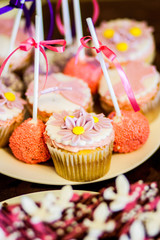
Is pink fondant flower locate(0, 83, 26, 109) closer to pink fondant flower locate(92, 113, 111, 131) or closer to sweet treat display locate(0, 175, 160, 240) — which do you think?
pink fondant flower locate(92, 113, 111, 131)

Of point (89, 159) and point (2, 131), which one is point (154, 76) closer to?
point (89, 159)

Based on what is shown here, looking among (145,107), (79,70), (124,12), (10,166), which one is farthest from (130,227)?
(124,12)

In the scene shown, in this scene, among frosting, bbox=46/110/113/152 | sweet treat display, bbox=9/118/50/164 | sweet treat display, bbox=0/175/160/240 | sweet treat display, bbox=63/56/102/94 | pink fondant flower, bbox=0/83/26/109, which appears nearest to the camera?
sweet treat display, bbox=0/175/160/240

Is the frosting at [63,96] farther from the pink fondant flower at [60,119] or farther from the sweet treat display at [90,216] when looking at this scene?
the sweet treat display at [90,216]

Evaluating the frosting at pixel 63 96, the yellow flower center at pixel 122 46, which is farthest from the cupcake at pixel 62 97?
the yellow flower center at pixel 122 46

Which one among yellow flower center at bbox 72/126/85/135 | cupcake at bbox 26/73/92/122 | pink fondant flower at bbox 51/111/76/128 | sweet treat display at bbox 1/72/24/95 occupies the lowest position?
sweet treat display at bbox 1/72/24/95

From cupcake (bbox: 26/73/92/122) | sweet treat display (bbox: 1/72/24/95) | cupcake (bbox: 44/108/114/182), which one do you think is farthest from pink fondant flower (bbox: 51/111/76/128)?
sweet treat display (bbox: 1/72/24/95)

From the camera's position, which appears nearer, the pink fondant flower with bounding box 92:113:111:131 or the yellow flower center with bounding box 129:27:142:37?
the pink fondant flower with bounding box 92:113:111:131
